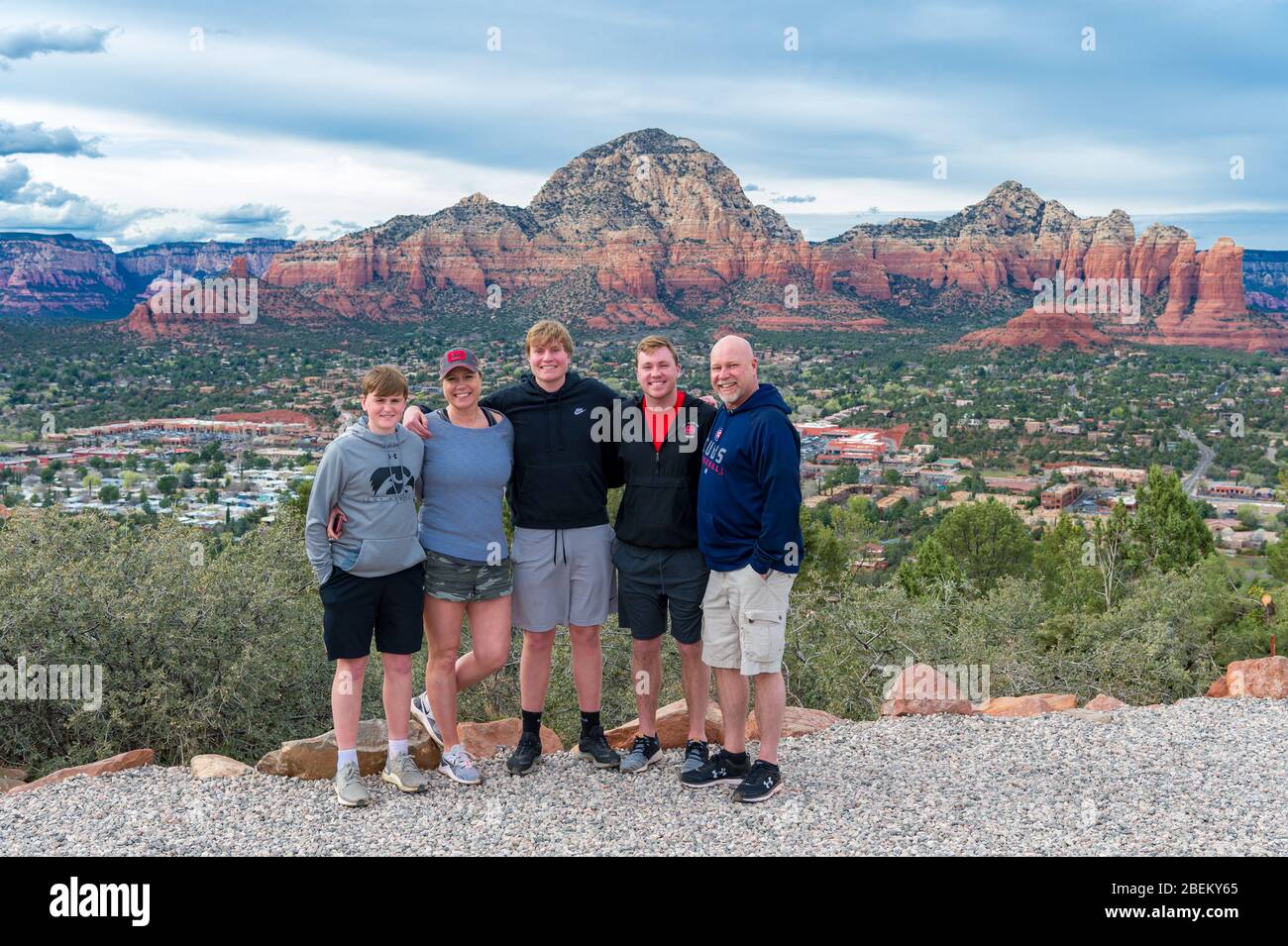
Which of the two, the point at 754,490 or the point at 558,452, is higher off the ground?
the point at 558,452

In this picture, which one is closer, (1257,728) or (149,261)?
(1257,728)

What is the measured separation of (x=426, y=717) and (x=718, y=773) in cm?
181

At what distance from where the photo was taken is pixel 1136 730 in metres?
6.80

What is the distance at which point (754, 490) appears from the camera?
16.9 ft

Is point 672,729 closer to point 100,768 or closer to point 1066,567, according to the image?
point 100,768

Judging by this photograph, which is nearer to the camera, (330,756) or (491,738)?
(330,756)

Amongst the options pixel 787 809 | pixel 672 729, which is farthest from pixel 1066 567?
pixel 787 809

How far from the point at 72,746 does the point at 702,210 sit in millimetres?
116890

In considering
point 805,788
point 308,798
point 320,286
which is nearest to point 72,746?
point 308,798

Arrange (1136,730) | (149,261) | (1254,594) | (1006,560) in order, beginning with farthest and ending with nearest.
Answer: (149,261) → (1006,560) → (1254,594) → (1136,730)

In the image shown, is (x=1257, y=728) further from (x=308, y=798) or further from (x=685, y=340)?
(x=685, y=340)

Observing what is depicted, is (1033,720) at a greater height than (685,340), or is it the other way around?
(685,340)

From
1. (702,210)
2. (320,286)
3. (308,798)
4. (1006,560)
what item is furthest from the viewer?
(702,210)

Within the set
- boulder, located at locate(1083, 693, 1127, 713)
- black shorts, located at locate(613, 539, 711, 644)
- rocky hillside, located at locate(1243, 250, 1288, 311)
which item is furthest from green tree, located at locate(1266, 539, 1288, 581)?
rocky hillside, located at locate(1243, 250, 1288, 311)
